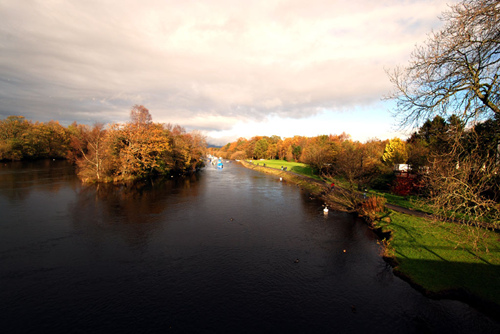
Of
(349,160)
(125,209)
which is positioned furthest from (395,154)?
(125,209)

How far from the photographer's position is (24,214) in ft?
68.6

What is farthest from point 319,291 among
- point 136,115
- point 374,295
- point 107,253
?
point 136,115

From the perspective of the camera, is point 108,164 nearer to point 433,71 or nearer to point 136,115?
point 136,115

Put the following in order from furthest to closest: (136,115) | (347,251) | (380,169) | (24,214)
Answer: (136,115)
(380,169)
(24,214)
(347,251)

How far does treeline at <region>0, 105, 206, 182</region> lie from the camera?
4050cm

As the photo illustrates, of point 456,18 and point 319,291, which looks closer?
point 456,18

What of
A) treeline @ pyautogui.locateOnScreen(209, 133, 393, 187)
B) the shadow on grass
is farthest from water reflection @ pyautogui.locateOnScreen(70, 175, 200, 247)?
treeline @ pyautogui.locateOnScreen(209, 133, 393, 187)

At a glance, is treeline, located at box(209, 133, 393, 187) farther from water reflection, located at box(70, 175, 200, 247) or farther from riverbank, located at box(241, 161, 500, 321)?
water reflection, located at box(70, 175, 200, 247)

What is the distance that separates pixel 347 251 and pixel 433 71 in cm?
1126

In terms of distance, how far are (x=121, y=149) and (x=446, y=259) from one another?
43.1 m

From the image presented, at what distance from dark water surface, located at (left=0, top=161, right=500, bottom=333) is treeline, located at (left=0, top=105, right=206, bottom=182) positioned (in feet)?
60.8

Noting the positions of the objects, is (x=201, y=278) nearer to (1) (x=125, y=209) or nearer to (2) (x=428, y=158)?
(2) (x=428, y=158)

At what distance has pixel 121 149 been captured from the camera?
1606 inches

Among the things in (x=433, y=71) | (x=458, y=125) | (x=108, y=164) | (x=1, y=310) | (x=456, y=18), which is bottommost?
(x=1, y=310)
